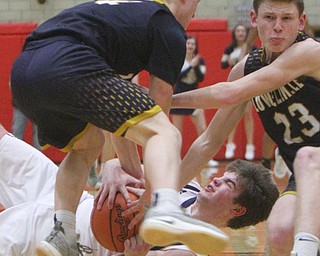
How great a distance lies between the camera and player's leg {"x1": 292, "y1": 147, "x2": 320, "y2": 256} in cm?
351

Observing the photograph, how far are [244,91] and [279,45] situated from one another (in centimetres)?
30

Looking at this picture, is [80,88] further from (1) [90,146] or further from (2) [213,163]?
(2) [213,163]

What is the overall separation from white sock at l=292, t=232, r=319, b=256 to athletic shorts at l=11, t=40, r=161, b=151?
85 centimetres

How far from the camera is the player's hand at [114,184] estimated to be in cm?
380

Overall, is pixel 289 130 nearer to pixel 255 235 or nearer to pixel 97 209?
pixel 97 209

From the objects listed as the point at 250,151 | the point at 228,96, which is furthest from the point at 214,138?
the point at 250,151

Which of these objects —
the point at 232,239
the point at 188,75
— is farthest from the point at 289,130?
the point at 188,75

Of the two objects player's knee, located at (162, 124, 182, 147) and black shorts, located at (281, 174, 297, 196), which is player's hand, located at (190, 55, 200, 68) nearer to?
black shorts, located at (281, 174, 297, 196)

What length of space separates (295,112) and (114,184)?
3.32 feet

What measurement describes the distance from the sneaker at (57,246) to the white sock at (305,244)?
0.96 m

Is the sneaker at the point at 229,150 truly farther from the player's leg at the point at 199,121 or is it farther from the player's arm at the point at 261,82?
the player's arm at the point at 261,82

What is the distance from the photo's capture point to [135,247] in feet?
12.3

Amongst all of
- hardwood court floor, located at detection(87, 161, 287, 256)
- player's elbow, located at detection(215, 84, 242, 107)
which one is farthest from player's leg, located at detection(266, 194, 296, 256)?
hardwood court floor, located at detection(87, 161, 287, 256)

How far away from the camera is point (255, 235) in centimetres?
623
